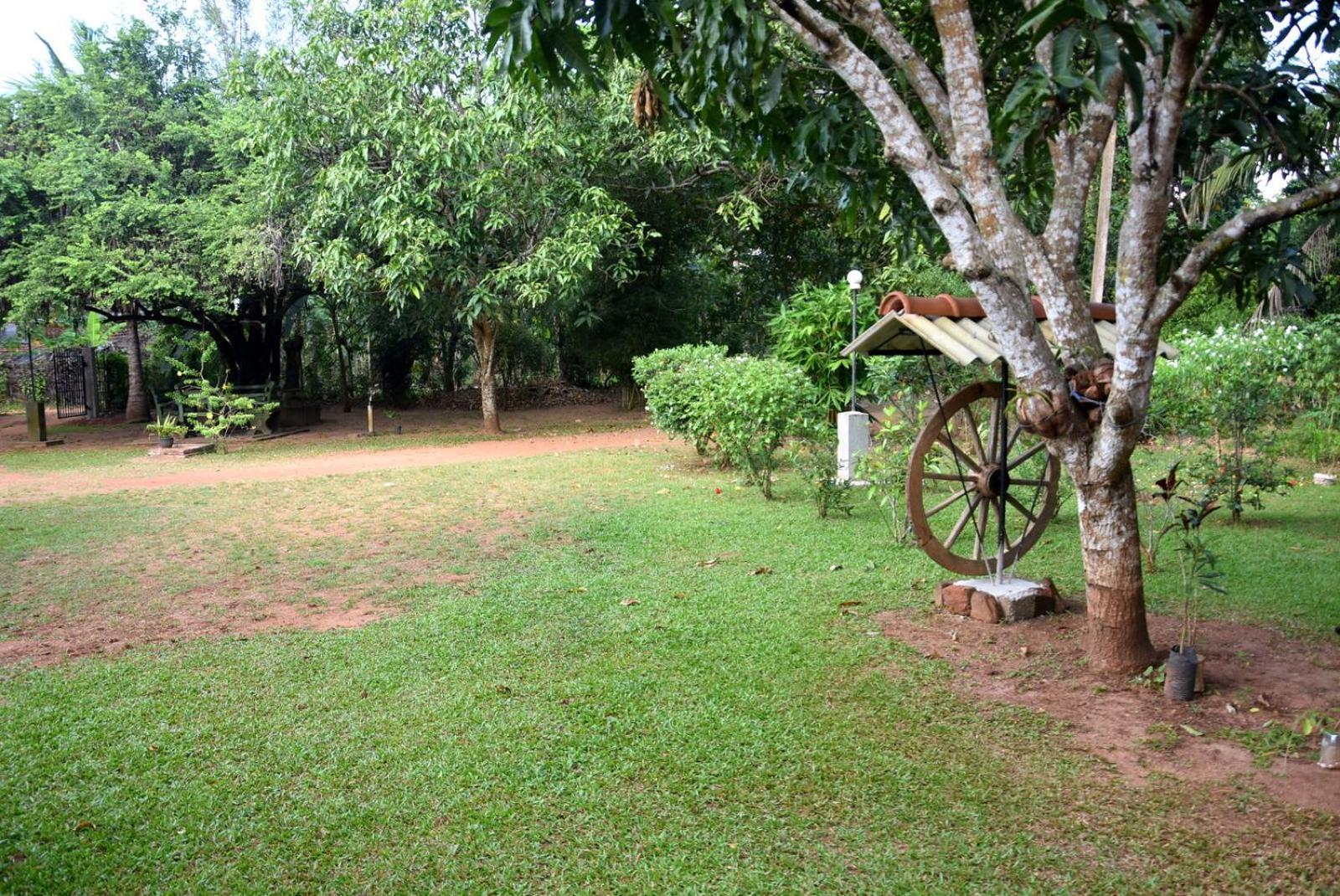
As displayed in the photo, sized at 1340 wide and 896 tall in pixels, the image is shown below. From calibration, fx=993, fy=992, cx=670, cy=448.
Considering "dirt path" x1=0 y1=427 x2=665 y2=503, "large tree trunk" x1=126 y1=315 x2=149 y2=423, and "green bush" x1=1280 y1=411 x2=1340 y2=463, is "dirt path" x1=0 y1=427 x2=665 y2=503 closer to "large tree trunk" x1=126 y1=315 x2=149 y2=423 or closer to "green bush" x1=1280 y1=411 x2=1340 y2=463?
"large tree trunk" x1=126 y1=315 x2=149 y2=423

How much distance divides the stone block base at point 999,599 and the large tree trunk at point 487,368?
12482 mm

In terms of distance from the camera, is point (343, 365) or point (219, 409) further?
point (343, 365)

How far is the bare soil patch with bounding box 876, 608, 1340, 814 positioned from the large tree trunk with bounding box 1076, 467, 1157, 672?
154 mm

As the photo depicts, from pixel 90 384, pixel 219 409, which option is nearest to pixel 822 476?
pixel 219 409

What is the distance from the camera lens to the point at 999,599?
18.6 ft

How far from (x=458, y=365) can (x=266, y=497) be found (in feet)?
58.2

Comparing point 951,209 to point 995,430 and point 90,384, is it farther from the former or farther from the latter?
point 90,384

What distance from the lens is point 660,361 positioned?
12.9 metres

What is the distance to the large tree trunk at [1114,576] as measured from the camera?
455 cm

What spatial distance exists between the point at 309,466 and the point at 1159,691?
11893 millimetres

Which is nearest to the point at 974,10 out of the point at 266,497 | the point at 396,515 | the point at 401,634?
the point at 401,634

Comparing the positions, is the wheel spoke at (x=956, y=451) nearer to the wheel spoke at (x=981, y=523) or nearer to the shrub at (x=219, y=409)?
the wheel spoke at (x=981, y=523)

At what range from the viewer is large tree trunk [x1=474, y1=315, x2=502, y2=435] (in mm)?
17531

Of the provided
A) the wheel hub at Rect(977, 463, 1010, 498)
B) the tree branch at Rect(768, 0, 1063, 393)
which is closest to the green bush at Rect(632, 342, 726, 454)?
the wheel hub at Rect(977, 463, 1010, 498)
